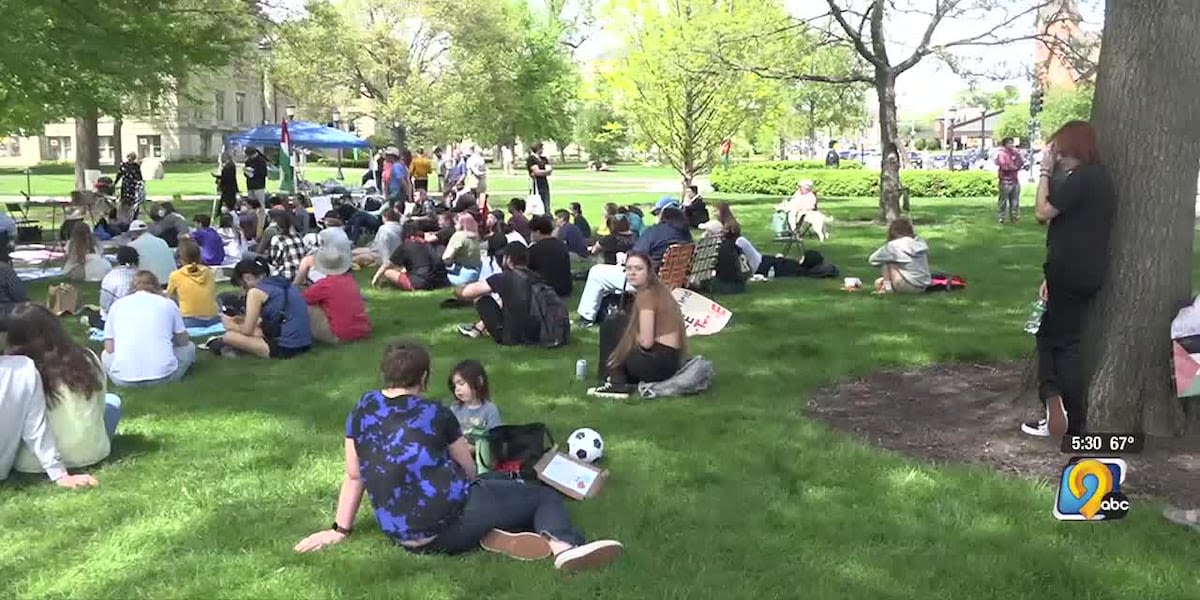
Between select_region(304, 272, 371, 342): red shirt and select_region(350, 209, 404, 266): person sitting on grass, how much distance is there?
378 centimetres

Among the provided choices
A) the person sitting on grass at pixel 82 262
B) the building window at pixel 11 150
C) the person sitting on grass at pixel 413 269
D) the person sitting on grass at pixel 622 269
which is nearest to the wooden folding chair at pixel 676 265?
the person sitting on grass at pixel 622 269

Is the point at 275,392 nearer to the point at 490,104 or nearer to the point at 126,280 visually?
the point at 126,280

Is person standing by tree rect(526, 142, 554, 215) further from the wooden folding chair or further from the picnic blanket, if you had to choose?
the picnic blanket

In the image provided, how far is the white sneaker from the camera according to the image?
4.37 meters

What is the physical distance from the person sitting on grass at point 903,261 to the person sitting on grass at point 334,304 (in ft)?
19.5

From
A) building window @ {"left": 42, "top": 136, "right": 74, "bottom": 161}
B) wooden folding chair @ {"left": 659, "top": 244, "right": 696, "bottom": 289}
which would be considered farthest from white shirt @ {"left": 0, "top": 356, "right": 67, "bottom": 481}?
building window @ {"left": 42, "top": 136, "right": 74, "bottom": 161}

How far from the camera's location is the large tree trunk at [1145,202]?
18.6 ft

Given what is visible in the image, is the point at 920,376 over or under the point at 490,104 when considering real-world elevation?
under

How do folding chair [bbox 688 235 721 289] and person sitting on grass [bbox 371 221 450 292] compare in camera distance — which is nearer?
folding chair [bbox 688 235 721 289]

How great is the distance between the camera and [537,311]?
937 cm

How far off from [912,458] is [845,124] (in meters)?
68.0

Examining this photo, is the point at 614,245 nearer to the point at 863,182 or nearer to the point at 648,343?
the point at 648,343

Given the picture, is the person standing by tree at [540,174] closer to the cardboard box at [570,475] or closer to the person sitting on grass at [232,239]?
the person sitting on grass at [232,239]

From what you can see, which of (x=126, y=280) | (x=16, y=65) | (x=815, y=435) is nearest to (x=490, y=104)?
(x=16, y=65)
